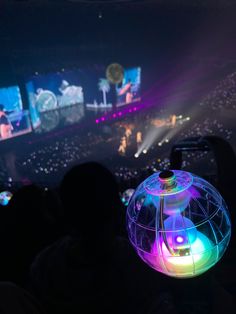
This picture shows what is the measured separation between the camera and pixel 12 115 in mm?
7566

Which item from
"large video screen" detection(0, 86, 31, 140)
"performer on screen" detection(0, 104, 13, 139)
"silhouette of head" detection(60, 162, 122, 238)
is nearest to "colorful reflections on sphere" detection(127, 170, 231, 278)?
"silhouette of head" detection(60, 162, 122, 238)

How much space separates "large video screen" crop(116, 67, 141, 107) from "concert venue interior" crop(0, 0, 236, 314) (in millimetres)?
43

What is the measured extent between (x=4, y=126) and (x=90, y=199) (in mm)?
7126

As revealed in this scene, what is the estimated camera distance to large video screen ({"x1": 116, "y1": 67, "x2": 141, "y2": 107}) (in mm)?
→ 9641

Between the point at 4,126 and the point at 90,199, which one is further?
the point at 4,126

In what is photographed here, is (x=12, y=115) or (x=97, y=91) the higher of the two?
(x=97, y=91)

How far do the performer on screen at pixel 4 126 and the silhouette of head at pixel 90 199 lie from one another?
6.89m

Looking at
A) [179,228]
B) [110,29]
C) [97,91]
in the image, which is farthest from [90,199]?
[97,91]

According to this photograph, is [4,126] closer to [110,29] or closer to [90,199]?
[110,29]

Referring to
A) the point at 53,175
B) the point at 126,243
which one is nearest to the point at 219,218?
the point at 126,243

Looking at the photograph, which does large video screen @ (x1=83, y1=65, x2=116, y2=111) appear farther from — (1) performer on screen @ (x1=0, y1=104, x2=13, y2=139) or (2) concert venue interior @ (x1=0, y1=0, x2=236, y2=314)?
(1) performer on screen @ (x1=0, y1=104, x2=13, y2=139)

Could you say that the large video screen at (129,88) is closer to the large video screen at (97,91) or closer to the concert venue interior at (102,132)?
the concert venue interior at (102,132)

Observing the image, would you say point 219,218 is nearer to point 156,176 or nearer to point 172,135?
point 156,176

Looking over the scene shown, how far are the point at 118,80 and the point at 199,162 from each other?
378 centimetres
